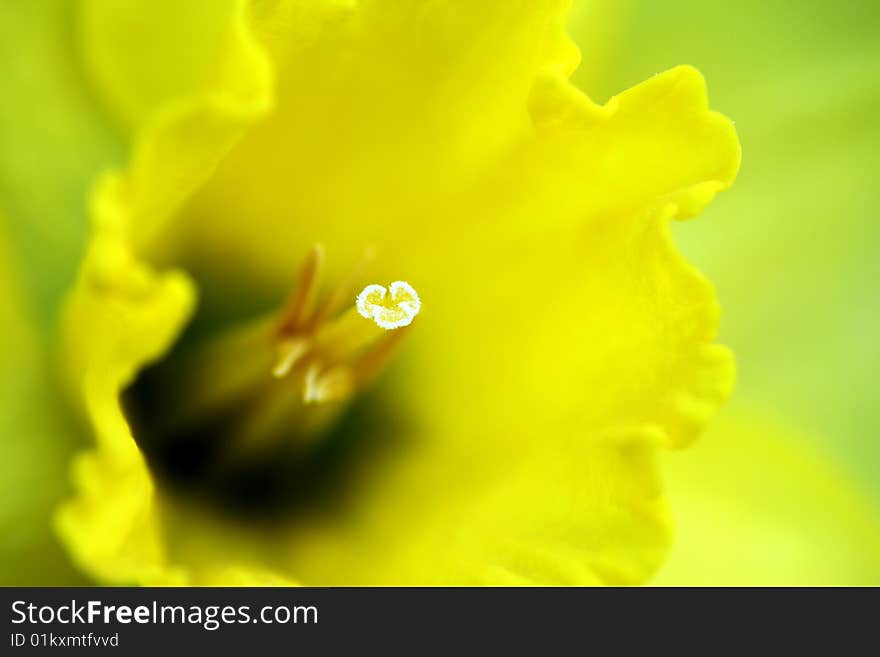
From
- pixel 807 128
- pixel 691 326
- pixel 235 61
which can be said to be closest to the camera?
pixel 235 61

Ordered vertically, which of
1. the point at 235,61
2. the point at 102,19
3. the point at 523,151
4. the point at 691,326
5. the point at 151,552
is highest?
the point at 102,19

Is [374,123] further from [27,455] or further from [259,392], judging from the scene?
[27,455]

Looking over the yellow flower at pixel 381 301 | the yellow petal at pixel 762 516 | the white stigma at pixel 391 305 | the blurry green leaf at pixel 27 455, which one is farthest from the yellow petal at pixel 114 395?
the yellow petal at pixel 762 516

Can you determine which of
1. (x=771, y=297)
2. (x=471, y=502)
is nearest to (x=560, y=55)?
(x=471, y=502)

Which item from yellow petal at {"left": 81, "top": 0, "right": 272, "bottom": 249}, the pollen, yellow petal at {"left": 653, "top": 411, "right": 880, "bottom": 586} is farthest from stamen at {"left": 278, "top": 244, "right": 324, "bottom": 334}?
yellow petal at {"left": 653, "top": 411, "right": 880, "bottom": 586}

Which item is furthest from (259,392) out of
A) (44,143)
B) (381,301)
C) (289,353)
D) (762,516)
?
(762,516)

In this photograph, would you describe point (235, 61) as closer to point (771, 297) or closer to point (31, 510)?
point (31, 510)

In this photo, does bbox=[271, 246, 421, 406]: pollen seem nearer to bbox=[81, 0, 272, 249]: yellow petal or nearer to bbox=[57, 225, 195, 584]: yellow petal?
bbox=[81, 0, 272, 249]: yellow petal
